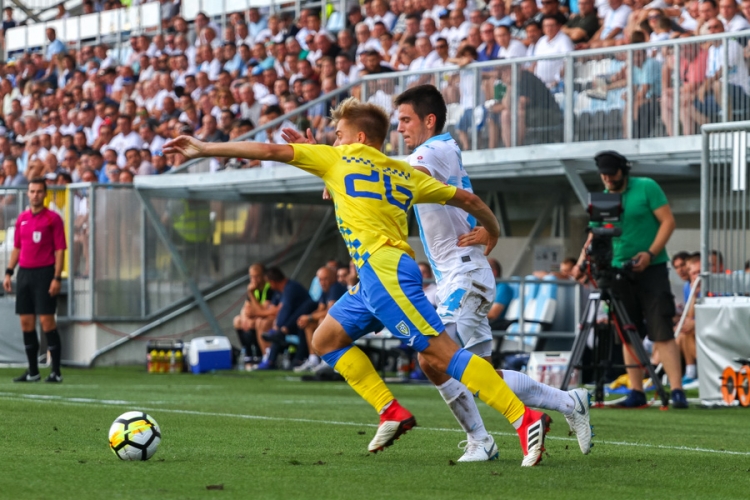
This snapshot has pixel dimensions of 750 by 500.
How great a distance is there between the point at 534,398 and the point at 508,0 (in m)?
13.1

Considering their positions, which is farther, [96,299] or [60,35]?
[60,35]

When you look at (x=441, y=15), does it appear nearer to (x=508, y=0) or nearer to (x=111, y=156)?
(x=508, y=0)

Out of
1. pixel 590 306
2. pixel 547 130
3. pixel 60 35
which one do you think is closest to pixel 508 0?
pixel 547 130

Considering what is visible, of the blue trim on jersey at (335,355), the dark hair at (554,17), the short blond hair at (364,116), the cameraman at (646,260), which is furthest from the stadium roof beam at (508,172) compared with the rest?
the blue trim on jersey at (335,355)

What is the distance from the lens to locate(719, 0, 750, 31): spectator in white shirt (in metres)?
14.4

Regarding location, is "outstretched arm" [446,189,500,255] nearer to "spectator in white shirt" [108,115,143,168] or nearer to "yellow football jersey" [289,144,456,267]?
"yellow football jersey" [289,144,456,267]

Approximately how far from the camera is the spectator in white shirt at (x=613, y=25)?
15.9 meters

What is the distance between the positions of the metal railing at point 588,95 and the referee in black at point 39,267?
4.78 m

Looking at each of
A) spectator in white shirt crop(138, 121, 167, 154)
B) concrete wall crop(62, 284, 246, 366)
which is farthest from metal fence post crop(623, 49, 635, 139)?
spectator in white shirt crop(138, 121, 167, 154)

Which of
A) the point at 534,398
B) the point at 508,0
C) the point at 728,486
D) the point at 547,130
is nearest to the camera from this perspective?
the point at 728,486

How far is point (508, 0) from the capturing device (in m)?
18.5

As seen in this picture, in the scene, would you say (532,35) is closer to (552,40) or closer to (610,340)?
(552,40)

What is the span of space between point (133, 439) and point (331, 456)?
0.99 m

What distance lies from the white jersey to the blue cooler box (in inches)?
459
